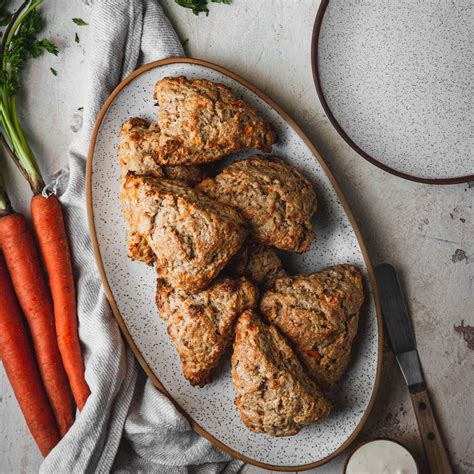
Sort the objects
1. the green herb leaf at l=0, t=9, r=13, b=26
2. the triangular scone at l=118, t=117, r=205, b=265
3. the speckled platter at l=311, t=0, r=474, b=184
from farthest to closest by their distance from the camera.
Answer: the green herb leaf at l=0, t=9, r=13, b=26, the speckled platter at l=311, t=0, r=474, b=184, the triangular scone at l=118, t=117, r=205, b=265

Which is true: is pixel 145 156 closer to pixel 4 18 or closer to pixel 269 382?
pixel 269 382

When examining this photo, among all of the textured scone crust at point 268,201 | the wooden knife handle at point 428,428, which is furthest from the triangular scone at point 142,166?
the wooden knife handle at point 428,428

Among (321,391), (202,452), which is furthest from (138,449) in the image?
(321,391)

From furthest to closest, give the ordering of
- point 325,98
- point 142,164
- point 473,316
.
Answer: point 473,316 → point 325,98 → point 142,164

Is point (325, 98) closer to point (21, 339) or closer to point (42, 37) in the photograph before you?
point (42, 37)

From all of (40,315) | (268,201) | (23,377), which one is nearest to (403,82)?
(268,201)

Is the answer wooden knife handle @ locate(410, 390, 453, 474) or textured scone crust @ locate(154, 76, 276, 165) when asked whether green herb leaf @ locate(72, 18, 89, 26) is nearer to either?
textured scone crust @ locate(154, 76, 276, 165)

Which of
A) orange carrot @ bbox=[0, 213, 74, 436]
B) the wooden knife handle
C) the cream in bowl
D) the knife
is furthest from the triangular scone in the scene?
the wooden knife handle
